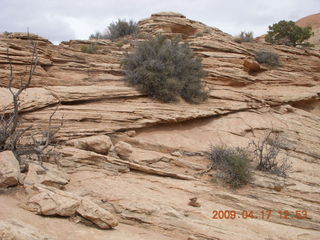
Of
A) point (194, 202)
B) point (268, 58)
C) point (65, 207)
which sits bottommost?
point (194, 202)

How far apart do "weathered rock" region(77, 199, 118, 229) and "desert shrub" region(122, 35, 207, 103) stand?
16.2 feet

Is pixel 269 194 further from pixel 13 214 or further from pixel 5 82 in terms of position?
pixel 5 82

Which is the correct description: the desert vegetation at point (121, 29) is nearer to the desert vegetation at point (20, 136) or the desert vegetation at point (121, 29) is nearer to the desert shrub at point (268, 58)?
the desert shrub at point (268, 58)

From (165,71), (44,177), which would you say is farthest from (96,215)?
(165,71)

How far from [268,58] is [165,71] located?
6621mm

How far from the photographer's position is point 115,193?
14.7 feet

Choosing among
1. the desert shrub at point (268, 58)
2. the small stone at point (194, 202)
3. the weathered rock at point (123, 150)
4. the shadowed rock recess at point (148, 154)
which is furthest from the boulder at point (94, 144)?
the desert shrub at point (268, 58)

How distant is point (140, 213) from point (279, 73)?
34.4ft

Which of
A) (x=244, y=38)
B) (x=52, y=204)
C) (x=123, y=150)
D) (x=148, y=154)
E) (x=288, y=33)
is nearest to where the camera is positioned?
(x=52, y=204)

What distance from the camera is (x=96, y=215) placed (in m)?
3.40

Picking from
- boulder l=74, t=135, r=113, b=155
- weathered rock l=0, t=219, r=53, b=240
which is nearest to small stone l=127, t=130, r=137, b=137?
boulder l=74, t=135, r=113, b=155

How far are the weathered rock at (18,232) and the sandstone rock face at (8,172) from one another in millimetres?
1208
